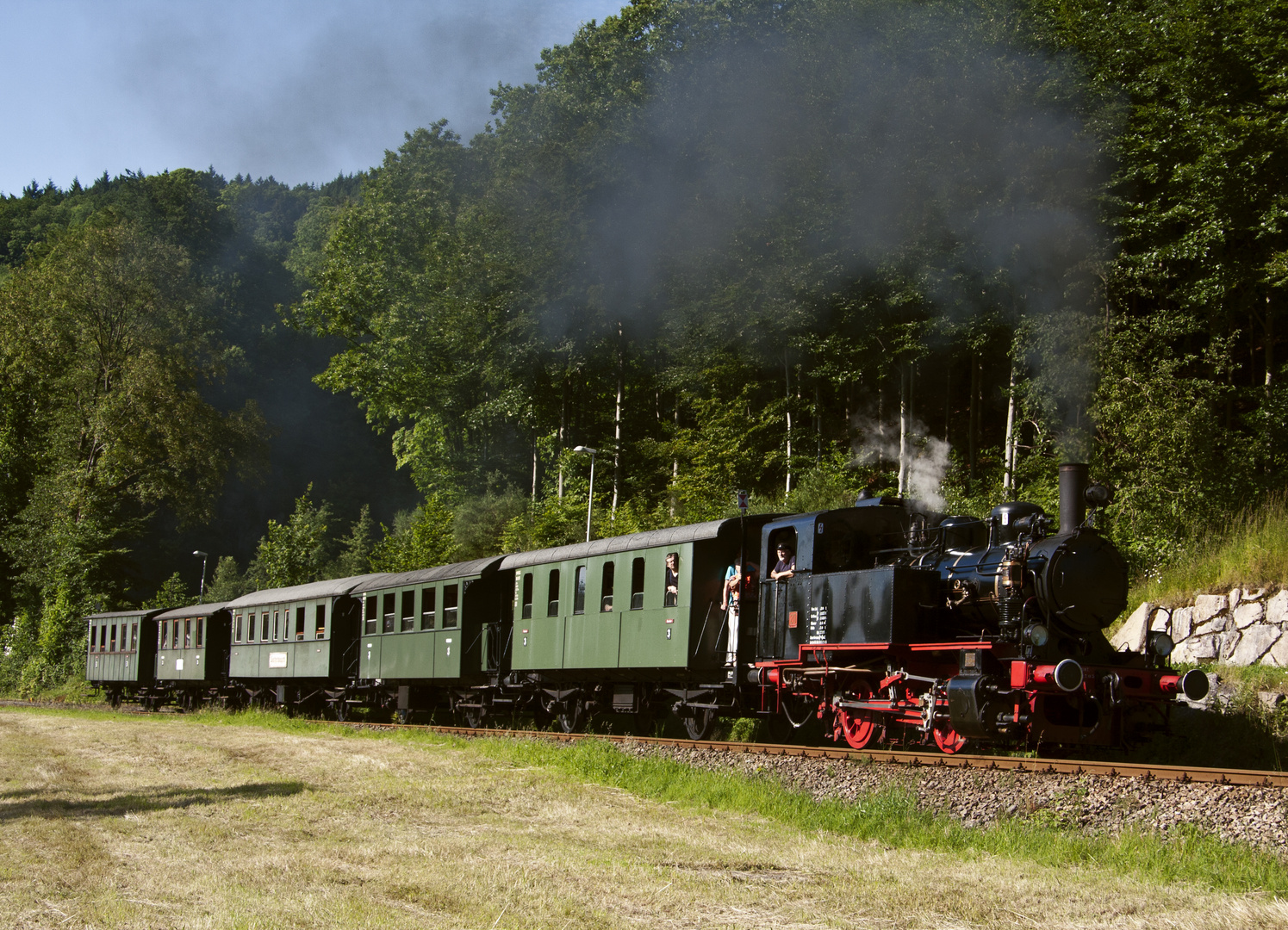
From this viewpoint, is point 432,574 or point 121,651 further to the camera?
point 121,651

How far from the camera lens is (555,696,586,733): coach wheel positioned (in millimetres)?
16719

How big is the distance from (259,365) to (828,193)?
67663 mm

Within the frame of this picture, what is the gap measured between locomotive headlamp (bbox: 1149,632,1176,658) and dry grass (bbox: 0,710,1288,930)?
435cm

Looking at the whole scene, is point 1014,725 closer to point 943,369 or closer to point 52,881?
point 52,881

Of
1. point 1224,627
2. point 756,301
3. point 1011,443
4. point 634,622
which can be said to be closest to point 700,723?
point 634,622

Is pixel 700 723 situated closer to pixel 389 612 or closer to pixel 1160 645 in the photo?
pixel 1160 645

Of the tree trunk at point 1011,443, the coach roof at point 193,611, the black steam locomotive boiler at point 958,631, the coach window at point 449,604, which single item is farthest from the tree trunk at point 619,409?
the black steam locomotive boiler at point 958,631

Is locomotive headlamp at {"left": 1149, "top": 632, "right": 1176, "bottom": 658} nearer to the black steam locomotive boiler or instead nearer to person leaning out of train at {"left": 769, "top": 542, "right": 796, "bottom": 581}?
the black steam locomotive boiler

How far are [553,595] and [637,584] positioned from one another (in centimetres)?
226

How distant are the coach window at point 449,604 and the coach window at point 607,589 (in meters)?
3.89

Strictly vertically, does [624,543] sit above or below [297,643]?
above

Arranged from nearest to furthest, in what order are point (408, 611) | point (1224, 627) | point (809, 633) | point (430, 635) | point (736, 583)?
point (809, 633)
point (736, 583)
point (1224, 627)
point (430, 635)
point (408, 611)

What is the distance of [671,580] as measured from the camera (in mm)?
14047

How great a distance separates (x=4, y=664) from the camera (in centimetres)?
3903
